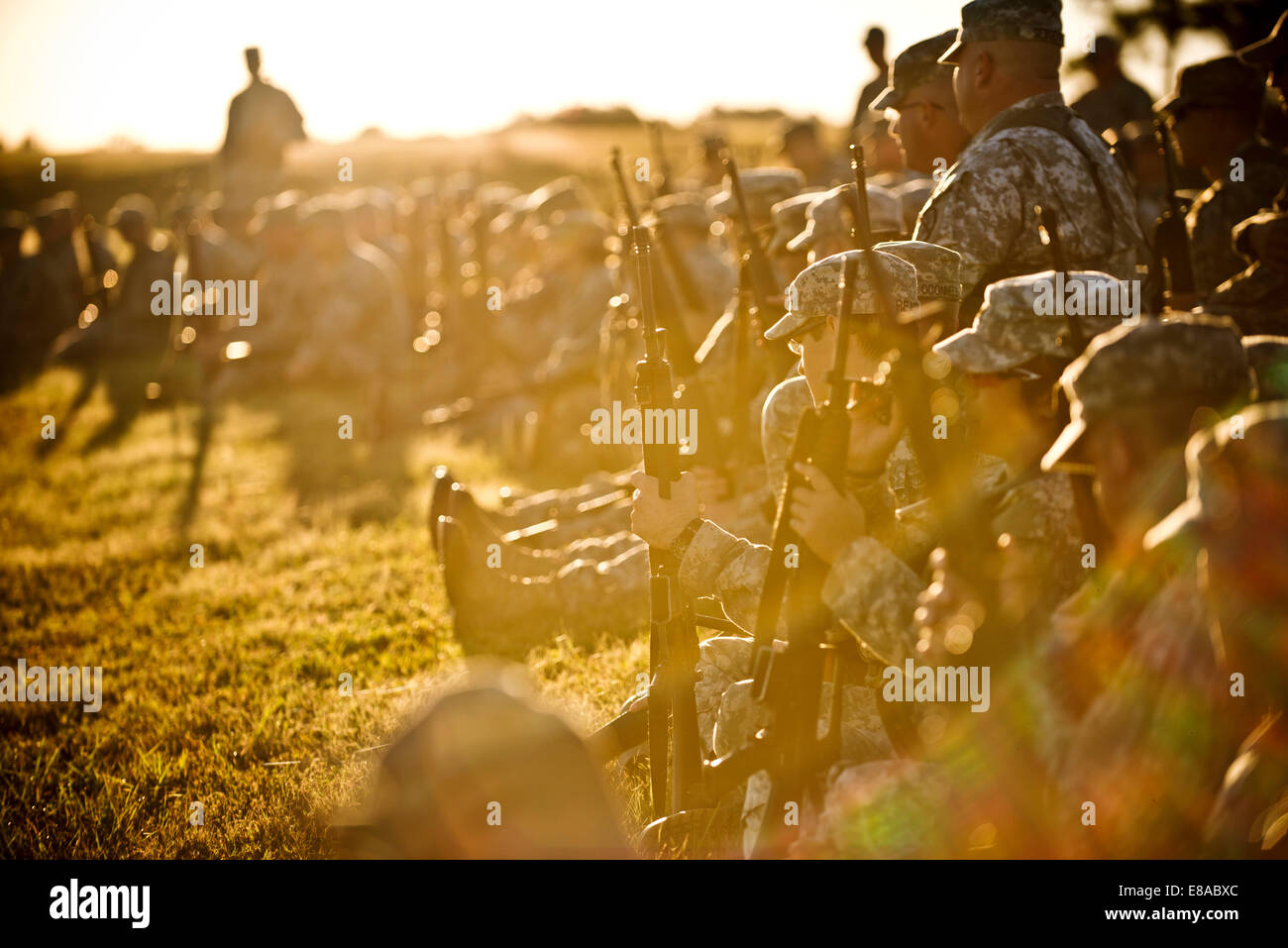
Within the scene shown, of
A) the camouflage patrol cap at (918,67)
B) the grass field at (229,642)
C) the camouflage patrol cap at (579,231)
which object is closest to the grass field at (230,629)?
the grass field at (229,642)

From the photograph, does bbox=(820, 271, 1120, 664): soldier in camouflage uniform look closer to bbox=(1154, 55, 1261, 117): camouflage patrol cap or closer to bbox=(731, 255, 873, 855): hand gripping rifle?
bbox=(731, 255, 873, 855): hand gripping rifle

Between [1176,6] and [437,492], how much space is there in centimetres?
2035

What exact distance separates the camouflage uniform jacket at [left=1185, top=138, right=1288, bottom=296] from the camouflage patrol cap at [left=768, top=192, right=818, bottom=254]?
264 centimetres

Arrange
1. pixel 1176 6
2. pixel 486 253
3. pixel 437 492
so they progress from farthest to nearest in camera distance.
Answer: pixel 1176 6 < pixel 486 253 < pixel 437 492

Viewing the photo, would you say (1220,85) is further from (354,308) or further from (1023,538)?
(354,308)

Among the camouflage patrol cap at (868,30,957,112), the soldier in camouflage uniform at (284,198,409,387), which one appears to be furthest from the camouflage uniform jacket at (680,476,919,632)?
the soldier in camouflage uniform at (284,198,409,387)

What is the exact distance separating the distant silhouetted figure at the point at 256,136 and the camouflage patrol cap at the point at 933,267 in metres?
17.6

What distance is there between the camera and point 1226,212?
262 inches

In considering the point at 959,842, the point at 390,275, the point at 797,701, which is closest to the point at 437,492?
the point at 797,701

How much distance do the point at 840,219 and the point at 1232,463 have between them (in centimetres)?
356

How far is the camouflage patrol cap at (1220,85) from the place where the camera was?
6.84 meters

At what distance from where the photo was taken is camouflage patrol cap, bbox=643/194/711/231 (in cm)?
797

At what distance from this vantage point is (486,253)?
17.2 m
